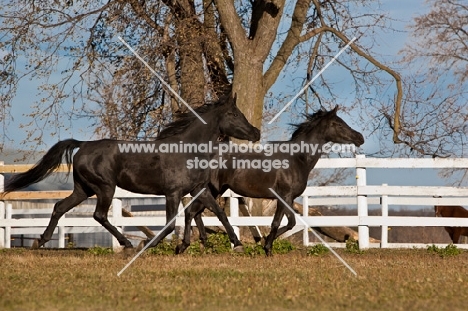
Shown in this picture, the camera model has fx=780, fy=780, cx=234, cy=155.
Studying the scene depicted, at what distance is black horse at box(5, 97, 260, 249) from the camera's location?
11648mm

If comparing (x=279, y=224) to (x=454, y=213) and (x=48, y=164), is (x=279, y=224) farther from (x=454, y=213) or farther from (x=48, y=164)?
(x=454, y=213)

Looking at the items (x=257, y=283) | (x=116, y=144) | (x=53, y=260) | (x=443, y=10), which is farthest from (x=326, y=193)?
(x=443, y=10)

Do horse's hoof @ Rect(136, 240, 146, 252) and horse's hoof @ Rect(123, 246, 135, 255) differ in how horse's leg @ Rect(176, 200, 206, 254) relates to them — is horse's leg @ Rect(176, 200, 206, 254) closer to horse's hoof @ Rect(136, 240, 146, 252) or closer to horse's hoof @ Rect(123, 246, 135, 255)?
horse's hoof @ Rect(136, 240, 146, 252)

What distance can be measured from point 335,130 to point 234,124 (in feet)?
6.24

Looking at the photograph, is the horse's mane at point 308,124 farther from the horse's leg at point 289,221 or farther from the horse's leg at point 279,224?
the horse's leg at point 289,221

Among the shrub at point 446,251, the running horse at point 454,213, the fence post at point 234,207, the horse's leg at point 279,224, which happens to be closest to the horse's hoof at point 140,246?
the horse's leg at point 279,224

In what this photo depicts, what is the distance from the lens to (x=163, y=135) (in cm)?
1240

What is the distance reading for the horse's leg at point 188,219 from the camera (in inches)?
492

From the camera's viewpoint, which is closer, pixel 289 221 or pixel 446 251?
pixel 289 221

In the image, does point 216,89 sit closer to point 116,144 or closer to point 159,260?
point 116,144

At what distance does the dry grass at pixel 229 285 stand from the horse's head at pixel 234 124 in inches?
96.6

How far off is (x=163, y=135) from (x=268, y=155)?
A: 1919 mm

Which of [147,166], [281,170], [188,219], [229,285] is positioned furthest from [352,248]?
[229,285]

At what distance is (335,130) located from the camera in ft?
44.1
